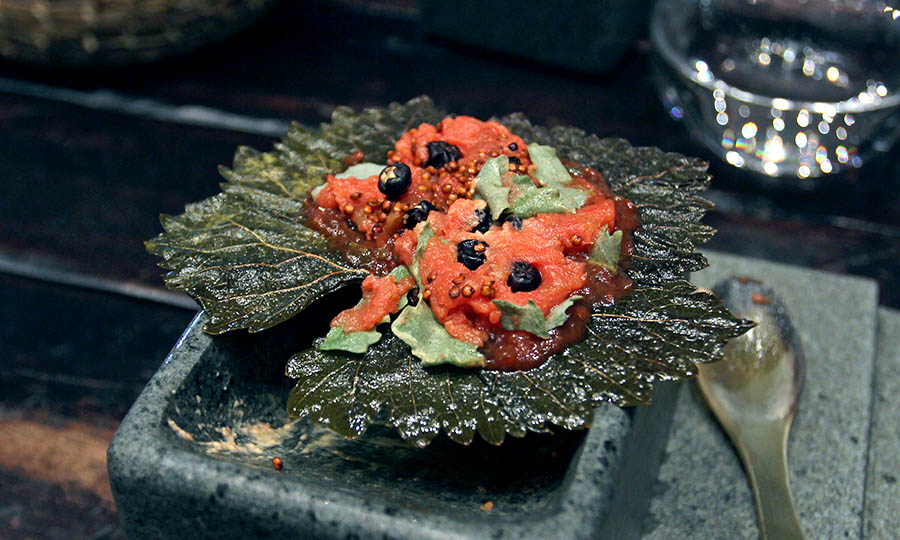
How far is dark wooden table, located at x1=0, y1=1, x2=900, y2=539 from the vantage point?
4.62 feet

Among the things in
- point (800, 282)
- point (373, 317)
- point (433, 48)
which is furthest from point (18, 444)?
point (433, 48)

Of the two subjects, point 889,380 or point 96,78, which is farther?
point 96,78

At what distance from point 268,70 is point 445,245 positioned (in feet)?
4.54

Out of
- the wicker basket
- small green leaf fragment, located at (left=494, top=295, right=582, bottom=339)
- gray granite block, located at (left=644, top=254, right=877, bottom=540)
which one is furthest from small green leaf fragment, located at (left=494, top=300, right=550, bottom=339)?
the wicker basket

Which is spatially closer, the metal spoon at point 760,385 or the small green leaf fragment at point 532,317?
the small green leaf fragment at point 532,317

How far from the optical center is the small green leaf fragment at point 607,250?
1060 mm

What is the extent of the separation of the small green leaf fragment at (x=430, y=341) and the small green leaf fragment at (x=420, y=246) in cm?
4

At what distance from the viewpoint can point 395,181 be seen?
3.65 ft

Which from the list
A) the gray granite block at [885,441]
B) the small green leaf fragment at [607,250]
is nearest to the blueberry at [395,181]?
the small green leaf fragment at [607,250]

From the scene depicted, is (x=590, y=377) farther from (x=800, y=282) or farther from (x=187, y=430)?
(x=800, y=282)

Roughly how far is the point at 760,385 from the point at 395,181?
0.59 m

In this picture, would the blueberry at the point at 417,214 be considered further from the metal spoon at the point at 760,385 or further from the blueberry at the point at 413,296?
the metal spoon at the point at 760,385

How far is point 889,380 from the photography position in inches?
56.5

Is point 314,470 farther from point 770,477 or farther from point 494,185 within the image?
point 770,477
